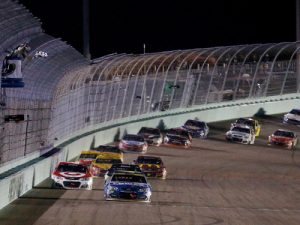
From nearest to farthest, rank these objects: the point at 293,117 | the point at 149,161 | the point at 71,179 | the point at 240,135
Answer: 1. the point at 71,179
2. the point at 149,161
3. the point at 240,135
4. the point at 293,117

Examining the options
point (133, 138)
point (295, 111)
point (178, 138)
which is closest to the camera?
point (133, 138)

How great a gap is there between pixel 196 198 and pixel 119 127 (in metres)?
28.2

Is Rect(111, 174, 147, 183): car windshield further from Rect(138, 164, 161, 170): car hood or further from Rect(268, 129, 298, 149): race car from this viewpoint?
Rect(268, 129, 298, 149): race car

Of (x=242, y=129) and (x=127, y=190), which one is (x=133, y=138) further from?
(x=127, y=190)

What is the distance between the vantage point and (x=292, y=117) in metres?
78.4

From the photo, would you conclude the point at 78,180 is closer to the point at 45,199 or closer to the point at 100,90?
the point at 45,199

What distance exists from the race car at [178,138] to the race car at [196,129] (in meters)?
4.40

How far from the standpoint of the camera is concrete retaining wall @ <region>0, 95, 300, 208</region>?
113 ft

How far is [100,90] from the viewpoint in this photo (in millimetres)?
57094

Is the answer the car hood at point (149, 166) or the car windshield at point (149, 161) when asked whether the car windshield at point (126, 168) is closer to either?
the car hood at point (149, 166)

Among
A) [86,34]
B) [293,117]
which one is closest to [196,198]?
[86,34]

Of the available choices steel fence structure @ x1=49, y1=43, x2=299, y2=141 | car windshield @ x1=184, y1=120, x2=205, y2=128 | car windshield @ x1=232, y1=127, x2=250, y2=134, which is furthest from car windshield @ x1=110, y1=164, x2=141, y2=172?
car windshield @ x1=184, y1=120, x2=205, y2=128

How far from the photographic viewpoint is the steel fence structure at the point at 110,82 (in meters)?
34.0

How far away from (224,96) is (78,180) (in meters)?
40.7
